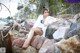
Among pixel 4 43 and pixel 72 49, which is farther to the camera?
pixel 4 43

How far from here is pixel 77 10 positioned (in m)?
1.97

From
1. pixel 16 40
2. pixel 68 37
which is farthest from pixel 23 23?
pixel 68 37

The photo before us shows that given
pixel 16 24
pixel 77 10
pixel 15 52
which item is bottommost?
pixel 15 52

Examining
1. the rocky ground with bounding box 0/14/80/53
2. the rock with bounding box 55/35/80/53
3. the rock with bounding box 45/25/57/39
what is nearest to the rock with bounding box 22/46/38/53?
the rocky ground with bounding box 0/14/80/53

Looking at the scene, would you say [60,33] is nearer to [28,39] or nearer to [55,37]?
[55,37]

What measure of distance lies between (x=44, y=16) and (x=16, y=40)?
1.43 ft

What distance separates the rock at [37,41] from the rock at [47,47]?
0.04 m

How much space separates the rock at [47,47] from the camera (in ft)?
6.54

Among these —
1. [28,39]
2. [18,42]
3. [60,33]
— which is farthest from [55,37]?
[18,42]

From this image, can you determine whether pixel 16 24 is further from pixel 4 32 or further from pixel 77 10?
pixel 77 10

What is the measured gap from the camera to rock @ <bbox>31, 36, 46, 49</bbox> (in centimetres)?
204

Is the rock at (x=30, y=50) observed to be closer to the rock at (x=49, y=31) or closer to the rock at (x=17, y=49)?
the rock at (x=17, y=49)

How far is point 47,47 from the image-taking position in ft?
6.61

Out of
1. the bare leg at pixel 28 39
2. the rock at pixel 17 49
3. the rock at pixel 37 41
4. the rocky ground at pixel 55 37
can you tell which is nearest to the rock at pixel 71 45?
the rocky ground at pixel 55 37
